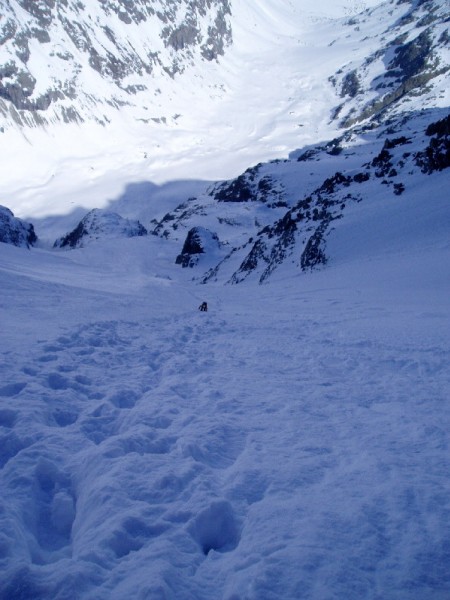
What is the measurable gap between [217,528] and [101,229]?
175 feet

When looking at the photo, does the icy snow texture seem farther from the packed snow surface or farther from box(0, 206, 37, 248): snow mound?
box(0, 206, 37, 248): snow mound

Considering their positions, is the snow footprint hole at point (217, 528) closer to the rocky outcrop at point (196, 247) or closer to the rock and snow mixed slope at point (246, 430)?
the rock and snow mixed slope at point (246, 430)

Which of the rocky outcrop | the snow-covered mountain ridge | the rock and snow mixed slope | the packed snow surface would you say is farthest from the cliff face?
the packed snow surface

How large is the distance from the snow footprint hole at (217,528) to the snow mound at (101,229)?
1980 inches

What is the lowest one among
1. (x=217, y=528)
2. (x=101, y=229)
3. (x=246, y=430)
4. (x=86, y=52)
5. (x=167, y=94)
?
(x=217, y=528)

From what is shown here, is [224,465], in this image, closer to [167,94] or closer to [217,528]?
[217,528]

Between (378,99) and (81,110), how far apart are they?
8701cm

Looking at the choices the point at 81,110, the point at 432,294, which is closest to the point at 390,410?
the point at 432,294

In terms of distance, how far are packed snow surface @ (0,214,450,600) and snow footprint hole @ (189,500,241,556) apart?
10 millimetres

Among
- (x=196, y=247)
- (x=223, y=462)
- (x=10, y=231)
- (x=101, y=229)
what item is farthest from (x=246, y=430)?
(x=101, y=229)

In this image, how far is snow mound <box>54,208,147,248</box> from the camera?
173 ft

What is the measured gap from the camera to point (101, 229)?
53844mm

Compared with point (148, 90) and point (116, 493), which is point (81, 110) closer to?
point (148, 90)

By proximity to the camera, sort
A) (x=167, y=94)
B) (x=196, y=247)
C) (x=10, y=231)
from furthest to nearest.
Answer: (x=167, y=94) < (x=196, y=247) < (x=10, y=231)
